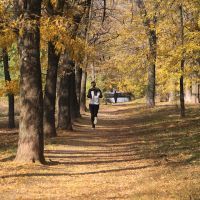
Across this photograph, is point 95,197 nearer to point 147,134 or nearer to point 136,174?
point 136,174

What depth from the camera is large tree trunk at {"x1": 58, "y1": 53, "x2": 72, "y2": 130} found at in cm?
2388

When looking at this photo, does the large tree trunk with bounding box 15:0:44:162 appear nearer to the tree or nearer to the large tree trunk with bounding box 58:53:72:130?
the tree

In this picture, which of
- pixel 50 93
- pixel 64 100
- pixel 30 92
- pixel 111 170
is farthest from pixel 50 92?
pixel 111 170

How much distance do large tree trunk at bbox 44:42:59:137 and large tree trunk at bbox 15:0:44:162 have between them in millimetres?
6983

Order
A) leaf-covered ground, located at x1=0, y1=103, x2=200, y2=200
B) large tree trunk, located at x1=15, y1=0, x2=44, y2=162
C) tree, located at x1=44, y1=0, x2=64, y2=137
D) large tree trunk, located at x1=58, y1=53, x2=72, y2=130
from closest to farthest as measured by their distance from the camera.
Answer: leaf-covered ground, located at x1=0, y1=103, x2=200, y2=200
large tree trunk, located at x1=15, y1=0, x2=44, y2=162
tree, located at x1=44, y1=0, x2=64, y2=137
large tree trunk, located at x1=58, y1=53, x2=72, y2=130

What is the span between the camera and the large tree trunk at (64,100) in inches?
940

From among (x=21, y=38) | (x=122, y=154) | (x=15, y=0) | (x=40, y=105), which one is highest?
(x=15, y=0)

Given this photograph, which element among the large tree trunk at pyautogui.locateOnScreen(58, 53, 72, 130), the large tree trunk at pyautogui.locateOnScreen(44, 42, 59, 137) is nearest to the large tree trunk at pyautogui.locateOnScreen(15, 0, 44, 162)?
the large tree trunk at pyautogui.locateOnScreen(44, 42, 59, 137)

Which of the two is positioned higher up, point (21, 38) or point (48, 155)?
point (21, 38)

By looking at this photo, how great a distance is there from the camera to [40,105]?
1406 centimetres

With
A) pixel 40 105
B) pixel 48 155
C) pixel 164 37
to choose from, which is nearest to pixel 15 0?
pixel 40 105

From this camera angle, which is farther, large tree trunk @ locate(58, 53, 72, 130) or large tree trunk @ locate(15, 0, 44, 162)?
large tree trunk @ locate(58, 53, 72, 130)

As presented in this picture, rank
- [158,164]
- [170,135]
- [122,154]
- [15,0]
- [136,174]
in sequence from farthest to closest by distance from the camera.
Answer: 1. [170,135]
2. [122,154]
3. [15,0]
4. [158,164]
5. [136,174]

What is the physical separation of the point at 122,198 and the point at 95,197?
1.77ft
